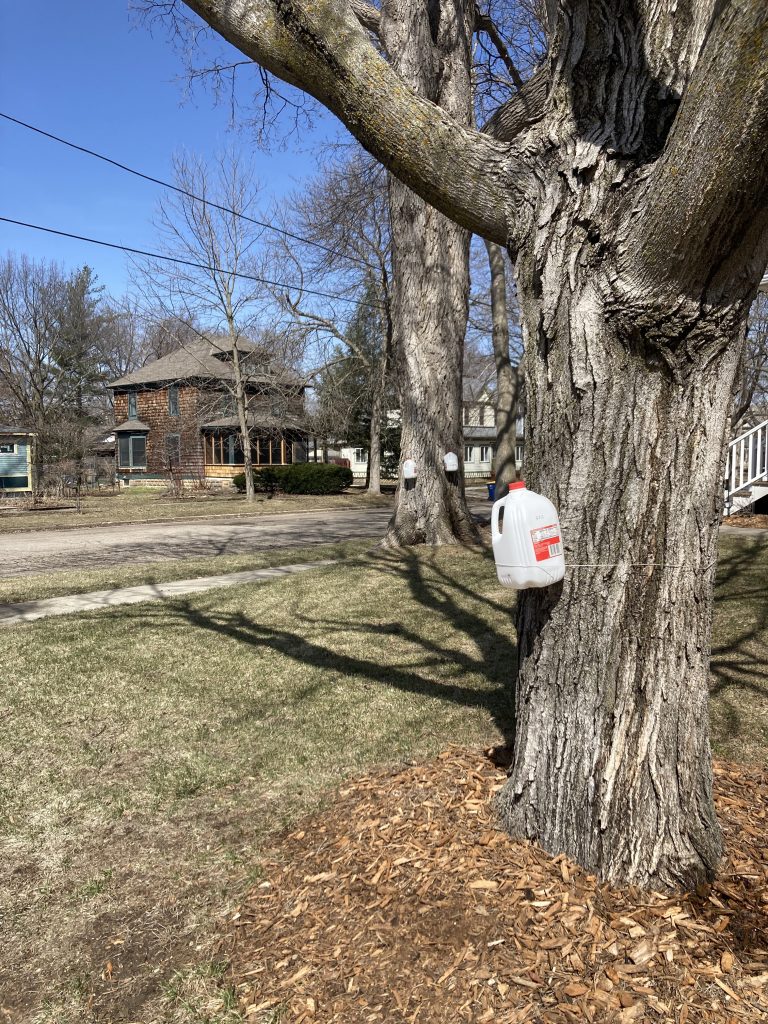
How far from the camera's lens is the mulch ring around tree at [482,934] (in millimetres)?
2004

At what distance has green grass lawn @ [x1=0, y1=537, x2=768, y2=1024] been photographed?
251 cm

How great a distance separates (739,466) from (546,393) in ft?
38.9

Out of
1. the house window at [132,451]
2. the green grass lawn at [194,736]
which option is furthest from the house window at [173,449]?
the green grass lawn at [194,736]

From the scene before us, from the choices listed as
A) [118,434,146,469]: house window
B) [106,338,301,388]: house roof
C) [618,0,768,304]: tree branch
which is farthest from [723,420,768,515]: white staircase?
[118,434,146,469]: house window

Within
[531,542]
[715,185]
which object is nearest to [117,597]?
[531,542]

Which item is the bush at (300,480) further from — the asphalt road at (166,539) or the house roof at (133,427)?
the asphalt road at (166,539)

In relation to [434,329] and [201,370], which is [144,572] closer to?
[434,329]

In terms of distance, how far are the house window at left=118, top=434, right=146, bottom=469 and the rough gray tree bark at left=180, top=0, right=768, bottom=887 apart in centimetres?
3447

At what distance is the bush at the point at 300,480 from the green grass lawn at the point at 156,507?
63 cm

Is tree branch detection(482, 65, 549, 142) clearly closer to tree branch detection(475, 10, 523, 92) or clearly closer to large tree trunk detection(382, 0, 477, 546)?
large tree trunk detection(382, 0, 477, 546)

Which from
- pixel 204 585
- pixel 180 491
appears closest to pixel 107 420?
pixel 180 491

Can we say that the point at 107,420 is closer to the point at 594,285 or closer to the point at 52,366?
the point at 52,366

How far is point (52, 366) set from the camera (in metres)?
36.6

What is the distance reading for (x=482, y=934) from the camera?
7.39 ft
